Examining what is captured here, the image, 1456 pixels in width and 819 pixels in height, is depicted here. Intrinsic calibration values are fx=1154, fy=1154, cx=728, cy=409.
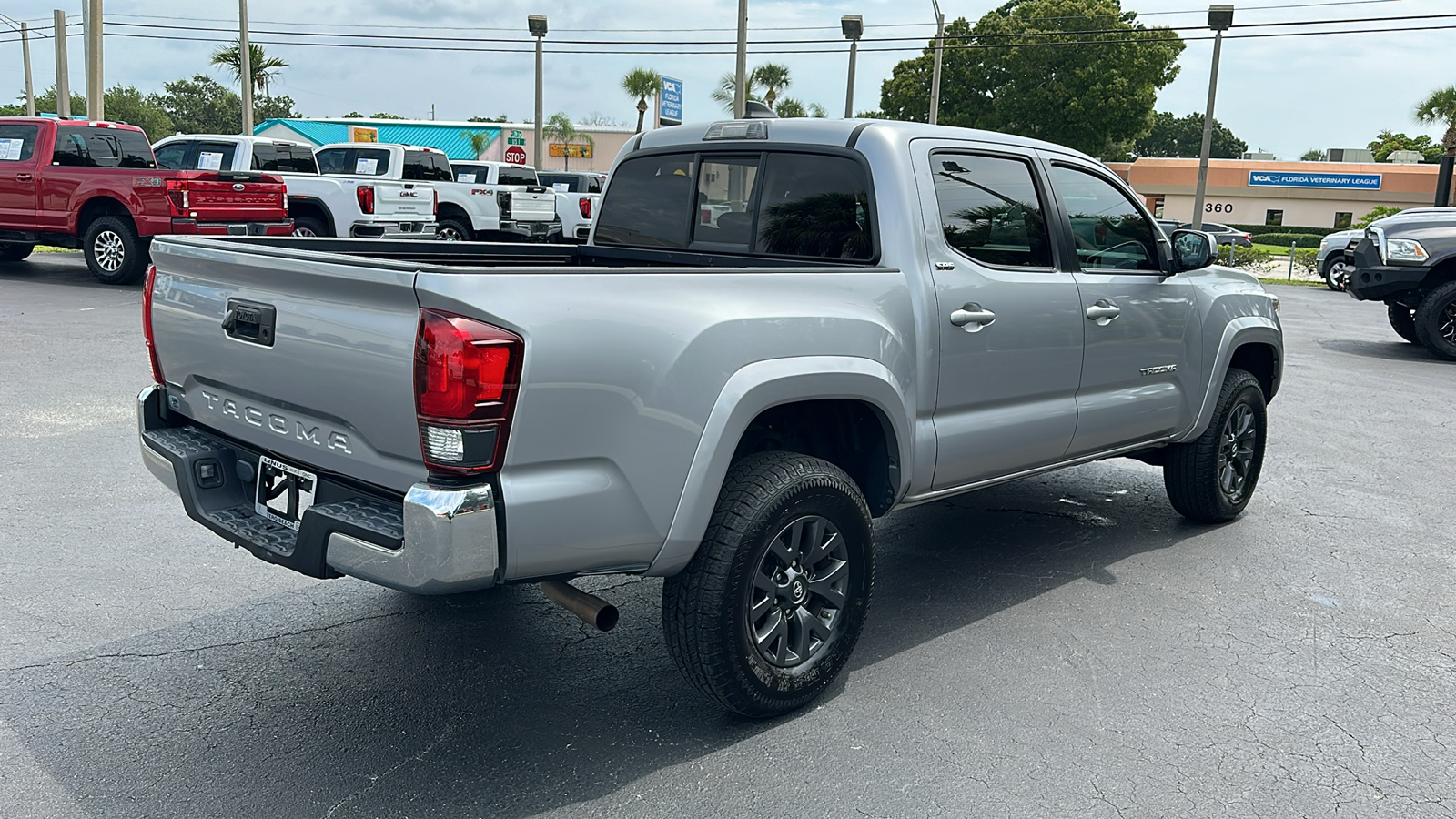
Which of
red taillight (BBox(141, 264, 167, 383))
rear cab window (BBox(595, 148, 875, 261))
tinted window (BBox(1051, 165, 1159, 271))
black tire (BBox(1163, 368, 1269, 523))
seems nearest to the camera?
red taillight (BBox(141, 264, 167, 383))

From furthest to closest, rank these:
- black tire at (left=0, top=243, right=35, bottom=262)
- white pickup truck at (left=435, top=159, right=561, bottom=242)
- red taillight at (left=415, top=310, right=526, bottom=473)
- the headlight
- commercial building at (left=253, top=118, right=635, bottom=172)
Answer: commercial building at (left=253, top=118, right=635, bottom=172)
white pickup truck at (left=435, top=159, right=561, bottom=242)
black tire at (left=0, top=243, right=35, bottom=262)
the headlight
red taillight at (left=415, top=310, right=526, bottom=473)

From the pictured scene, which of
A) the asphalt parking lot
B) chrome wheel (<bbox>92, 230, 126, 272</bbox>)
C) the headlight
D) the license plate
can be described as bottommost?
the asphalt parking lot

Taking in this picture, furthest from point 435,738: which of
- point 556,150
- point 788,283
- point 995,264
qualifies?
point 556,150

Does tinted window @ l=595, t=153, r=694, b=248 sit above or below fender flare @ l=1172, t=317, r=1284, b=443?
above

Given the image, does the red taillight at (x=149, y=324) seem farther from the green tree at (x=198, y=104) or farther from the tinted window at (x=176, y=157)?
the green tree at (x=198, y=104)

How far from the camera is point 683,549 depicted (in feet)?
10.9

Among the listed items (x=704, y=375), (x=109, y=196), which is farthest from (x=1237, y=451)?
(x=109, y=196)

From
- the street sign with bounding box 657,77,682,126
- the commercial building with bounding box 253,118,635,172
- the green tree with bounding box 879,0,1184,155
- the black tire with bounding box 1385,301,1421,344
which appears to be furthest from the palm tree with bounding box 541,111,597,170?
the black tire with bounding box 1385,301,1421,344

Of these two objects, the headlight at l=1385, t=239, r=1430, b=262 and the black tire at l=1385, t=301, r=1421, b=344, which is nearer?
the headlight at l=1385, t=239, r=1430, b=262

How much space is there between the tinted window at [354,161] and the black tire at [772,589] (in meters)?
16.9

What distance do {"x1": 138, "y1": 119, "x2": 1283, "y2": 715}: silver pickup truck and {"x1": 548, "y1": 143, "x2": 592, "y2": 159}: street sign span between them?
64187 millimetres

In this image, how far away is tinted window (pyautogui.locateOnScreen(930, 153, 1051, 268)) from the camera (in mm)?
4352

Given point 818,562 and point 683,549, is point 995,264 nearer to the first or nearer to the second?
point 818,562

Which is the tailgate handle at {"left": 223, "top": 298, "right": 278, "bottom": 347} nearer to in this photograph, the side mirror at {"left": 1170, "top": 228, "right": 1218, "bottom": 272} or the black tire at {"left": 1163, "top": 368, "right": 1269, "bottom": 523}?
the side mirror at {"left": 1170, "top": 228, "right": 1218, "bottom": 272}
